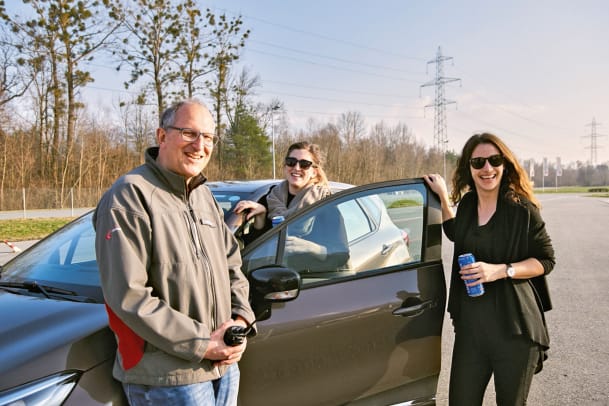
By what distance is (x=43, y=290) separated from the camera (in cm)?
232

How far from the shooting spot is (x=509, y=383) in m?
2.52

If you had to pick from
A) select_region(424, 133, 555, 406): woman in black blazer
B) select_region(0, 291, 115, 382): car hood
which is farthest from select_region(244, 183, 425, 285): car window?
select_region(0, 291, 115, 382): car hood

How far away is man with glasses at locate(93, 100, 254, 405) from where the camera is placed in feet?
5.33

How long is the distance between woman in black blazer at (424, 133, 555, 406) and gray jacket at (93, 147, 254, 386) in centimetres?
140

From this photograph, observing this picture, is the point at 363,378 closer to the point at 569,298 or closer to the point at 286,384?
the point at 286,384

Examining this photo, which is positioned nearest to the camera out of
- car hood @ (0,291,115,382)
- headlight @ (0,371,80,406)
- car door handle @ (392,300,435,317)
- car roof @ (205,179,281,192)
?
headlight @ (0,371,80,406)

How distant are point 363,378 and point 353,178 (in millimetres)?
48300

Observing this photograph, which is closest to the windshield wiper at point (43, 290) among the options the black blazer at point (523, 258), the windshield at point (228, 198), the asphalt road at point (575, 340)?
the windshield at point (228, 198)

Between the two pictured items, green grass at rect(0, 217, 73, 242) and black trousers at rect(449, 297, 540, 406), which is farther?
green grass at rect(0, 217, 73, 242)

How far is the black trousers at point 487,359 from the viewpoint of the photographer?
8.20ft

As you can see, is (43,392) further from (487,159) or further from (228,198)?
(487,159)

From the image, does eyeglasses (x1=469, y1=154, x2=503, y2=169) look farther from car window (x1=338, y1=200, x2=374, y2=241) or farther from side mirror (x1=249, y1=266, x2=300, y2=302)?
side mirror (x1=249, y1=266, x2=300, y2=302)

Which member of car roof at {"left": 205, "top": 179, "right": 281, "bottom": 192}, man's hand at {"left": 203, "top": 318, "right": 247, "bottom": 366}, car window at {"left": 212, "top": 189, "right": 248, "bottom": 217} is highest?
car roof at {"left": 205, "top": 179, "right": 281, "bottom": 192}

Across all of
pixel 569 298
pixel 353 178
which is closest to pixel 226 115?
pixel 353 178
